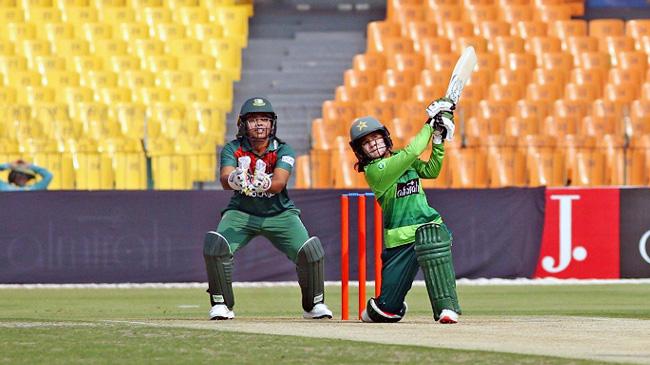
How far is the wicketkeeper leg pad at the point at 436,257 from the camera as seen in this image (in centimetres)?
1097

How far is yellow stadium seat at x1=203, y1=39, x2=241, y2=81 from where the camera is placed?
2772 cm

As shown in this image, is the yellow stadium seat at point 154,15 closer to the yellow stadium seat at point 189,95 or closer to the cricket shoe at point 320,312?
the yellow stadium seat at point 189,95

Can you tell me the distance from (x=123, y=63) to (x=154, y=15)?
1.54 metres


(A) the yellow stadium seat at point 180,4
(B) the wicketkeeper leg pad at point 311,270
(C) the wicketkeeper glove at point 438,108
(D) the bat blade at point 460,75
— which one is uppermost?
(A) the yellow stadium seat at point 180,4

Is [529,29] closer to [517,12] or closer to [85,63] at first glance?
[517,12]

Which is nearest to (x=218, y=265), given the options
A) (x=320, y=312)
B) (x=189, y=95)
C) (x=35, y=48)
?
(x=320, y=312)

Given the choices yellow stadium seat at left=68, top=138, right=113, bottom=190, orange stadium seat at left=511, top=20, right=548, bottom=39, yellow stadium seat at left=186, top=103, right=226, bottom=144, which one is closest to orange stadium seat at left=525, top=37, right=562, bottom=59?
orange stadium seat at left=511, top=20, right=548, bottom=39

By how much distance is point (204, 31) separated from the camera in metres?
28.3

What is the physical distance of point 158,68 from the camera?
27359 mm

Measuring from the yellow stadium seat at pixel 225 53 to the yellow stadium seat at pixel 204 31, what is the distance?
0.72 feet

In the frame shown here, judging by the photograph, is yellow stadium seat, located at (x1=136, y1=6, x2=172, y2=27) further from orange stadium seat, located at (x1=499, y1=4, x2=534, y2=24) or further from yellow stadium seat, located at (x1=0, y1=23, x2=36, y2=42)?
orange stadium seat, located at (x1=499, y1=4, x2=534, y2=24)

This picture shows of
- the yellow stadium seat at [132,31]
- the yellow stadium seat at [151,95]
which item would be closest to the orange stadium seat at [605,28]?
the yellow stadium seat at [151,95]

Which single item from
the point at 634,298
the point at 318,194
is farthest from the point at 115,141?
the point at 634,298

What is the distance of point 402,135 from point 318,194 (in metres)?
4.37
